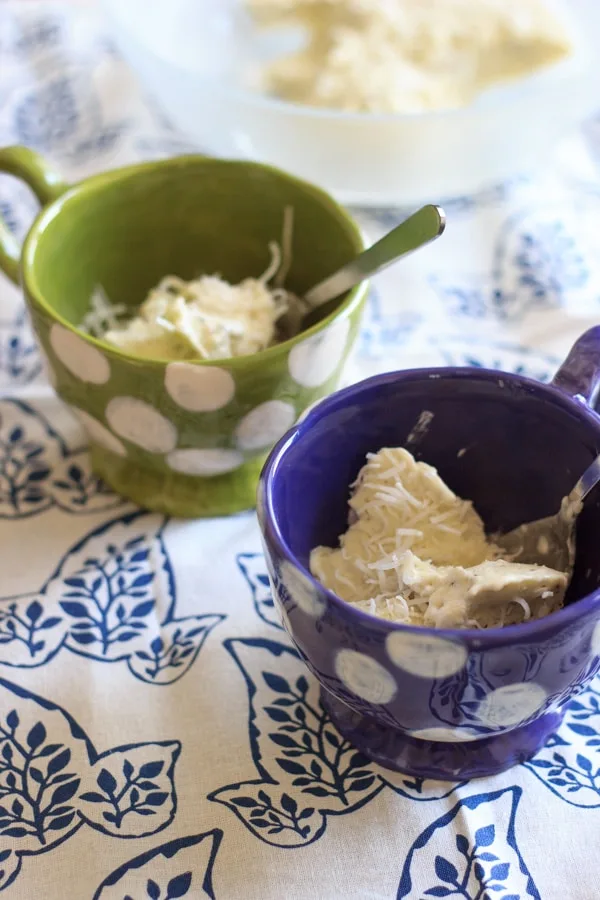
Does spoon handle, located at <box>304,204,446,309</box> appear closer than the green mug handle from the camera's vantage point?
Yes

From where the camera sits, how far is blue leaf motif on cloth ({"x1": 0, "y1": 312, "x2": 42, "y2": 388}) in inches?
24.4

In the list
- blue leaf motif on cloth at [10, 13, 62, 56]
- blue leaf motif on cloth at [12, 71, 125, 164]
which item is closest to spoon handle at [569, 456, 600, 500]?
blue leaf motif on cloth at [12, 71, 125, 164]

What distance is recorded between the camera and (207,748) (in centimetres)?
43

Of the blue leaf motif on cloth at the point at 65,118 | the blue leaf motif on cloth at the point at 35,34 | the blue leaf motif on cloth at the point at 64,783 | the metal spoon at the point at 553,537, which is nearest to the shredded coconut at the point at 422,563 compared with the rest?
the metal spoon at the point at 553,537

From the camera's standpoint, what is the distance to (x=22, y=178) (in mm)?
568

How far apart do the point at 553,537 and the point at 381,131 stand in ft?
1.06

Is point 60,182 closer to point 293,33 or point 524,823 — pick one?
point 293,33

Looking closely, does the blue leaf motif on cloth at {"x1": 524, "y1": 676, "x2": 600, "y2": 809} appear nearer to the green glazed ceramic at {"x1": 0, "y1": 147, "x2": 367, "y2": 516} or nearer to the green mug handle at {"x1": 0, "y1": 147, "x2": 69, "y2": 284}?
the green glazed ceramic at {"x1": 0, "y1": 147, "x2": 367, "y2": 516}

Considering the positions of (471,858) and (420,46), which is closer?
(471,858)

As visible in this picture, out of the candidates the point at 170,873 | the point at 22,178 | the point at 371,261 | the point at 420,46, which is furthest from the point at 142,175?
the point at 170,873

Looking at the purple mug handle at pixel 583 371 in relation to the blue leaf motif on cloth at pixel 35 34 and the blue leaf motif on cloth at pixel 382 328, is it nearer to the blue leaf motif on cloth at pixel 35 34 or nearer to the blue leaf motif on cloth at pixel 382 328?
the blue leaf motif on cloth at pixel 382 328

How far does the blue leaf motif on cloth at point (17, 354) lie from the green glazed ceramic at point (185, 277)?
7 cm

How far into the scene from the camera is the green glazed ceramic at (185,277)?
1.53 feet

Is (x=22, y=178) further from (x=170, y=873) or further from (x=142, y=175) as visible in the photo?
(x=170, y=873)
